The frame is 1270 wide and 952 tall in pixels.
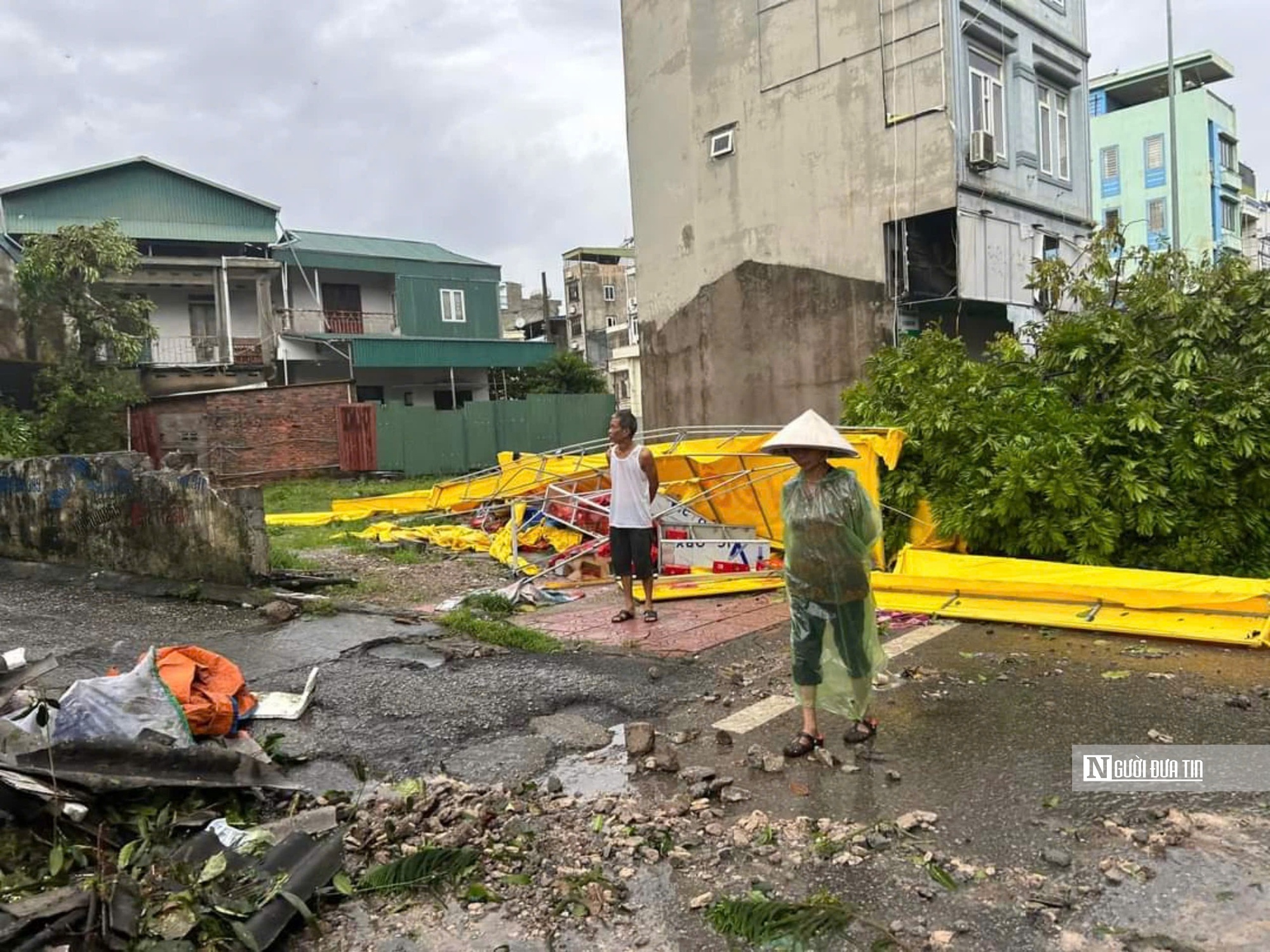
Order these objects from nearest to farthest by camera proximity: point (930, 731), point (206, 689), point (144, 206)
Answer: point (930, 731), point (206, 689), point (144, 206)

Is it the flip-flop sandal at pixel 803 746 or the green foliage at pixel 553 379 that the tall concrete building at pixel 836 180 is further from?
the green foliage at pixel 553 379

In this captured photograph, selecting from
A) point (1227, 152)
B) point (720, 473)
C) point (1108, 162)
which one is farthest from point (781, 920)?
point (1227, 152)

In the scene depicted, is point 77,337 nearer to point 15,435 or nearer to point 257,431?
point 15,435

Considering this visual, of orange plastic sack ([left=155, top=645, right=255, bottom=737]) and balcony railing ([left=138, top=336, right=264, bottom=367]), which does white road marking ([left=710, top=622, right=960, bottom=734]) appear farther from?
balcony railing ([left=138, top=336, right=264, bottom=367])

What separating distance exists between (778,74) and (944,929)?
17.1m

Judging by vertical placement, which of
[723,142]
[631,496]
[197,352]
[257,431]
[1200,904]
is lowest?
[1200,904]

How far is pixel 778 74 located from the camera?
56.1 ft

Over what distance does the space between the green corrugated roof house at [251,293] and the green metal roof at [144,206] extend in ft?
0.10

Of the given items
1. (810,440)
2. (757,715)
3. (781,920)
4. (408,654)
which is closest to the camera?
(781,920)

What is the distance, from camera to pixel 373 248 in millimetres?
29719

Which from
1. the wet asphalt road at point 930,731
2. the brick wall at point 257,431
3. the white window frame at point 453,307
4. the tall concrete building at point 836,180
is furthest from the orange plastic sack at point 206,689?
the white window frame at point 453,307

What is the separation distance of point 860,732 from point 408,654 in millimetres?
3220

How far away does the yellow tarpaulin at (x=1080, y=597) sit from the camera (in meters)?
5.77

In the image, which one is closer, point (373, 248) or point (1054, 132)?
point (1054, 132)
